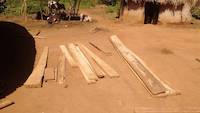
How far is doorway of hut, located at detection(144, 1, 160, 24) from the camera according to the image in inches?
719

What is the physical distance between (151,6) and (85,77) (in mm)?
11004

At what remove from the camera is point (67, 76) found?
9281 millimetres

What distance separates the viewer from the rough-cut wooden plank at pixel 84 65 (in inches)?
347

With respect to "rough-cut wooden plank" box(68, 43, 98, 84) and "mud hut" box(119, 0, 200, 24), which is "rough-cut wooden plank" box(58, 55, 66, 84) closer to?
"rough-cut wooden plank" box(68, 43, 98, 84)

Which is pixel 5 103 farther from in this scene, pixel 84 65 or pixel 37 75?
pixel 84 65

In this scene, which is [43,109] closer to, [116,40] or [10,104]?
[10,104]

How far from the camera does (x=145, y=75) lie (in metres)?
8.91

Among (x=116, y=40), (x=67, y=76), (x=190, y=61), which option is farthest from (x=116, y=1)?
(x=67, y=76)

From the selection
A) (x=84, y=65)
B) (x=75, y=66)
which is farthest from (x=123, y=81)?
(x=75, y=66)

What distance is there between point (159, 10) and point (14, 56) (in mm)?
10286

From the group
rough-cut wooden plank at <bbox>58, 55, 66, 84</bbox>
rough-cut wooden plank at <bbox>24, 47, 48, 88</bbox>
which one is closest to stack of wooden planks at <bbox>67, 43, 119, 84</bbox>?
rough-cut wooden plank at <bbox>58, 55, 66, 84</bbox>

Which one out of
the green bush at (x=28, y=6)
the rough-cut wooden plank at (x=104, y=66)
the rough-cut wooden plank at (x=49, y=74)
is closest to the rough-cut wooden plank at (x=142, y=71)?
the rough-cut wooden plank at (x=104, y=66)

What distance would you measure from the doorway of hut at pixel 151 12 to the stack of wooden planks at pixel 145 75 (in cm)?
704

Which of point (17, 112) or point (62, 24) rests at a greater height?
point (62, 24)
